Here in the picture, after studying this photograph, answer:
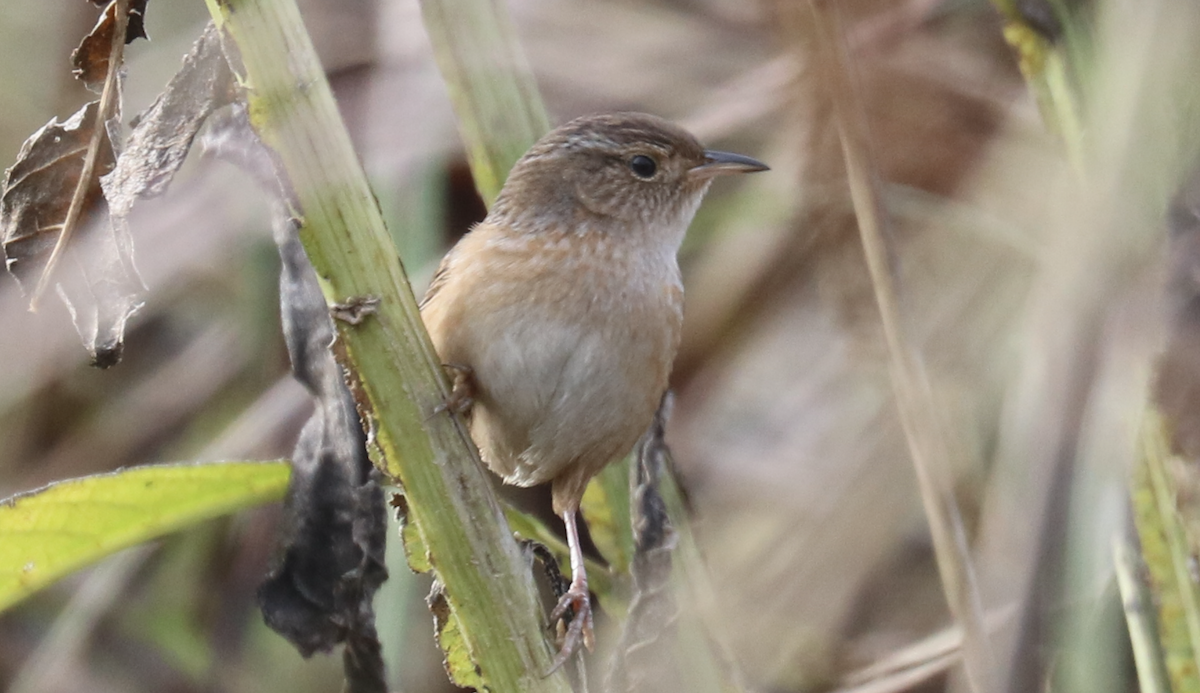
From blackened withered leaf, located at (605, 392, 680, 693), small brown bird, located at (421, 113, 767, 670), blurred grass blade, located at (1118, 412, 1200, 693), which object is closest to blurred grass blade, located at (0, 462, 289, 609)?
small brown bird, located at (421, 113, 767, 670)

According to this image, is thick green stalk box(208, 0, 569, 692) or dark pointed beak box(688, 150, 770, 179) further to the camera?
dark pointed beak box(688, 150, 770, 179)

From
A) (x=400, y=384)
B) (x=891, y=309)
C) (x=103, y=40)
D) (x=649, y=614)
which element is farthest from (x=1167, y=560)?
(x=103, y=40)

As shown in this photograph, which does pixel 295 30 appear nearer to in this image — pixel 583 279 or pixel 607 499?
pixel 583 279

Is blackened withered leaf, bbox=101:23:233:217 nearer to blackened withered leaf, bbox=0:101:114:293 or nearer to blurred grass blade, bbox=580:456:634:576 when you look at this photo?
blackened withered leaf, bbox=0:101:114:293

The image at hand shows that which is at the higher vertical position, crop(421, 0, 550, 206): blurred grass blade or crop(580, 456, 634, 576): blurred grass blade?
crop(421, 0, 550, 206): blurred grass blade

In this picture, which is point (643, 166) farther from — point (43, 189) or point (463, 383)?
point (43, 189)

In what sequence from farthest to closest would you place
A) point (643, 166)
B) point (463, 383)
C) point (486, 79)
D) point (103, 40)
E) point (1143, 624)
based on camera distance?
point (643, 166), point (463, 383), point (486, 79), point (1143, 624), point (103, 40)

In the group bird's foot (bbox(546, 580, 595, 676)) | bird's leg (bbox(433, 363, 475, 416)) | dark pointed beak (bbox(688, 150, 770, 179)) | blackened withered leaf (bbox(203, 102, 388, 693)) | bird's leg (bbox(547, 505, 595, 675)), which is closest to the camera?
bird's foot (bbox(546, 580, 595, 676))
